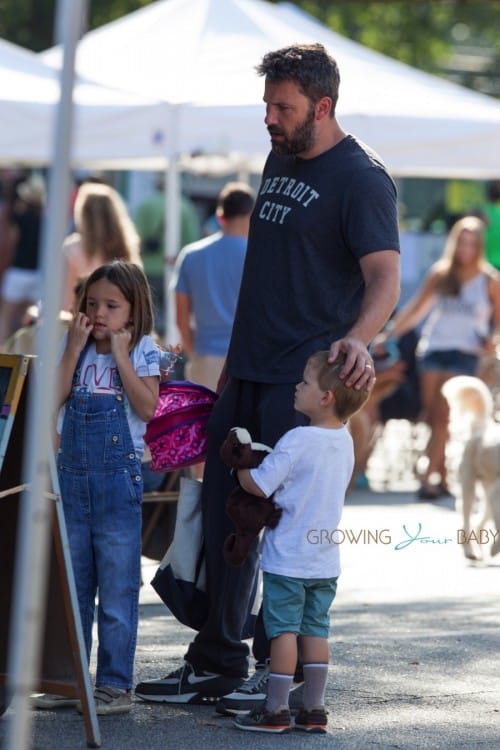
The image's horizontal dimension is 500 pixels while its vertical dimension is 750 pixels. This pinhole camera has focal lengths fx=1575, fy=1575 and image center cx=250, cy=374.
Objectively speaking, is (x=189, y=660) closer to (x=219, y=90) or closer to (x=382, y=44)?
(x=219, y=90)

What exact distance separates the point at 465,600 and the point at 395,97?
4009 millimetres

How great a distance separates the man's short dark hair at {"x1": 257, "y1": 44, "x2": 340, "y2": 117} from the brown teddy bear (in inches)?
42.3

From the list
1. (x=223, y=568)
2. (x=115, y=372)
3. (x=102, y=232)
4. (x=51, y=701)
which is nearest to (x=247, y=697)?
(x=223, y=568)

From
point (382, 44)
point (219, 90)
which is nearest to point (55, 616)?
point (219, 90)

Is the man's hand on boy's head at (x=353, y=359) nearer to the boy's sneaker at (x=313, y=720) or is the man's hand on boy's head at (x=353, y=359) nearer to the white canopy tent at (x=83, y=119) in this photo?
the boy's sneaker at (x=313, y=720)

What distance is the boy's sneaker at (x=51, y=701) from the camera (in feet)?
16.6

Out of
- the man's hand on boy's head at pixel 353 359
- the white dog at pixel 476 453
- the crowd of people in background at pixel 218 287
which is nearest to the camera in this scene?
the man's hand on boy's head at pixel 353 359

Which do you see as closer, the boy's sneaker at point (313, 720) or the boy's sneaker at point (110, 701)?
the boy's sneaker at point (313, 720)

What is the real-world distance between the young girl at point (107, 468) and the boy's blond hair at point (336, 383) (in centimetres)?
61

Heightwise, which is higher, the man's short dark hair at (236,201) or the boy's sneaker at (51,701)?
the man's short dark hair at (236,201)

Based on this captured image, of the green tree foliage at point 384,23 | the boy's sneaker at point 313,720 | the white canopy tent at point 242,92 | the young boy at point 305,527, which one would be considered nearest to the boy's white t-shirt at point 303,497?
the young boy at point 305,527

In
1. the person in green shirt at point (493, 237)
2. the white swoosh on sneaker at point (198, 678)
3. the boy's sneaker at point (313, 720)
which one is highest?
the person in green shirt at point (493, 237)

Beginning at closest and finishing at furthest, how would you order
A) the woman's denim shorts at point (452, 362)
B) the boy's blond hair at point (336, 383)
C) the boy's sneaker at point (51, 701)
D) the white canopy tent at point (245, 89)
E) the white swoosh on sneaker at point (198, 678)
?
the boy's blond hair at point (336, 383), the boy's sneaker at point (51, 701), the white swoosh on sneaker at point (198, 678), the white canopy tent at point (245, 89), the woman's denim shorts at point (452, 362)

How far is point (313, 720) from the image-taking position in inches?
189
